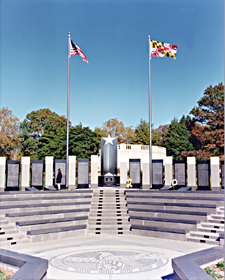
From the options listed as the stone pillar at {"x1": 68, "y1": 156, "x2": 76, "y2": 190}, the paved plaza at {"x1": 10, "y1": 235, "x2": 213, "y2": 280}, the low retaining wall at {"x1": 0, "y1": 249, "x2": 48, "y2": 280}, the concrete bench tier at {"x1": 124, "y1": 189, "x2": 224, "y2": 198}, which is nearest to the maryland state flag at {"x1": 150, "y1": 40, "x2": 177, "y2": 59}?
the stone pillar at {"x1": 68, "y1": 156, "x2": 76, "y2": 190}

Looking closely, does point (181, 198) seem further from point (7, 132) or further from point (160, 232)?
point (7, 132)

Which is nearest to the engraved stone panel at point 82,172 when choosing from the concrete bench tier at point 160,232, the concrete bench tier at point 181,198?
the concrete bench tier at point 181,198

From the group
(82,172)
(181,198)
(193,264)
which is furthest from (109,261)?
(82,172)

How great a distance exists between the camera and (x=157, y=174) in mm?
20750

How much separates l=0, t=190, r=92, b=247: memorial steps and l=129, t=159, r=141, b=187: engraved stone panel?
5085 mm

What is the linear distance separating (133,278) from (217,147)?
1443 inches

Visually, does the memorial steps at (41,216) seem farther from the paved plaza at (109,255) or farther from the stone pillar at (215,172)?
the stone pillar at (215,172)

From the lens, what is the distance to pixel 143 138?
5075 cm

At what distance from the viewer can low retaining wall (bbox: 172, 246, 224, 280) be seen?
18.7 ft

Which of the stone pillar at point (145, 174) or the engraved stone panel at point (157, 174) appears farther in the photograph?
the engraved stone panel at point (157, 174)

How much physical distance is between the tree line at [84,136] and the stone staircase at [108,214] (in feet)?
86.6

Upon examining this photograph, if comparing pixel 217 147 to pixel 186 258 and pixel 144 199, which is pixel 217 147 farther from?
pixel 186 258

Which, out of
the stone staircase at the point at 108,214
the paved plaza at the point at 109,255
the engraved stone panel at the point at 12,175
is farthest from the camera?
the engraved stone panel at the point at 12,175

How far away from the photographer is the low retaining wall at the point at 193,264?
5715 millimetres
